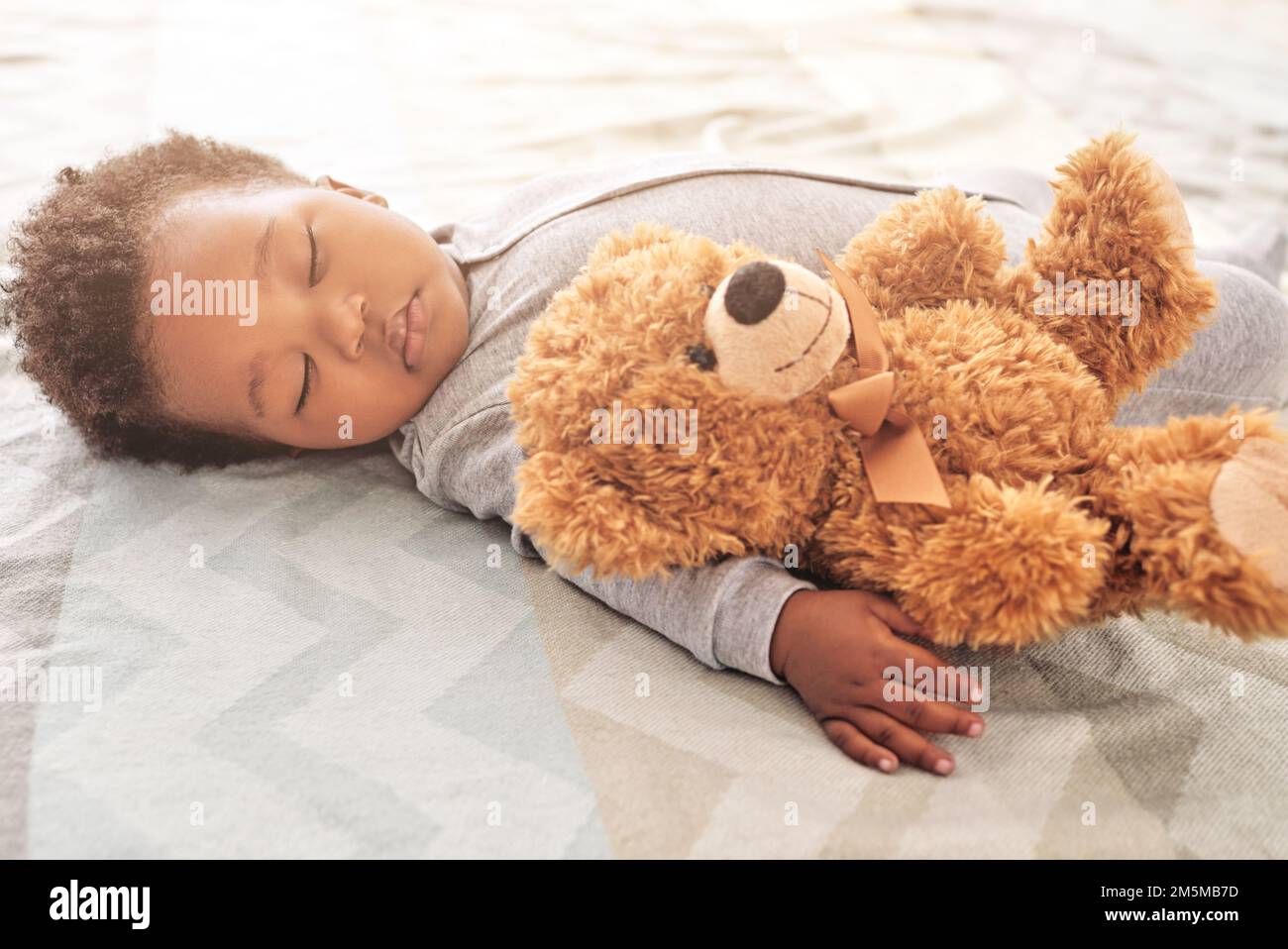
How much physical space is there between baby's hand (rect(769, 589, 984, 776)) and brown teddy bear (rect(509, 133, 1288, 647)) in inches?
1.0

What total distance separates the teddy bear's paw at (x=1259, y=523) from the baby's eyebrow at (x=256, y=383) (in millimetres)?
727

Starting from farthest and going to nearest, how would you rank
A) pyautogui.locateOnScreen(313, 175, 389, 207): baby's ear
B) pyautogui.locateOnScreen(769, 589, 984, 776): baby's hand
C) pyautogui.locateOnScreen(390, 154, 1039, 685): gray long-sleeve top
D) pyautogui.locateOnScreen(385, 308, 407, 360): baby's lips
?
pyautogui.locateOnScreen(313, 175, 389, 207): baby's ear
pyautogui.locateOnScreen(385, 308, 407, 360): baby's lips
pyautogui.locateOnScreen(390, 154, 1039, 685): gray long-sleeve top
pyautogui.locateOnScreen(769, 589, 984, 776): baby's hand

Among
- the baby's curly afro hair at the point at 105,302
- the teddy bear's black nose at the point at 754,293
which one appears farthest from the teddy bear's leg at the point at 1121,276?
the baby's curly afro hair at the point at 105,302

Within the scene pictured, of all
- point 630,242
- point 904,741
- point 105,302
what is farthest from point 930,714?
point 105,302

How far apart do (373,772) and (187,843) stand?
0.12m

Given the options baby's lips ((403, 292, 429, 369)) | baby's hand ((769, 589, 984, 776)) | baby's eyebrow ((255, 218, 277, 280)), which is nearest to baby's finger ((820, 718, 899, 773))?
baby's hand ((769, 589, 984, 776))

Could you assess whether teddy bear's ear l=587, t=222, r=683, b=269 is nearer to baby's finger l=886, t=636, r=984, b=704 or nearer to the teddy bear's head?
the teddy bear's head

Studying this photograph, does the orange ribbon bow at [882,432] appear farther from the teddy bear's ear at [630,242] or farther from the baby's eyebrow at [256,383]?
the baby's eyebrow at [256,383]

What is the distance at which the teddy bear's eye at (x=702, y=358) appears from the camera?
1.76ft

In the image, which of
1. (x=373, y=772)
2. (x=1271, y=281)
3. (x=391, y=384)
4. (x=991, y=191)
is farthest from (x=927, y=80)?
(x=373, y=772)

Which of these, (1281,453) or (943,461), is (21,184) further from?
(1281,453)

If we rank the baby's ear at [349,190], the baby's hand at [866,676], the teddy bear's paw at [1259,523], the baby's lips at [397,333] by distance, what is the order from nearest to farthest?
the teddy bear's paw at [1259,523] < the baby's hand at [866,676] < the baby's lips at [397,333] < the baby's ear at [349,190]

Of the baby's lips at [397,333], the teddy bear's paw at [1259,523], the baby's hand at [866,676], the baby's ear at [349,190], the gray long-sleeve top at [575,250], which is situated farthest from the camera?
the baby's ear at [349,190]

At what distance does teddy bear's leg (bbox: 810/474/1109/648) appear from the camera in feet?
1.69
